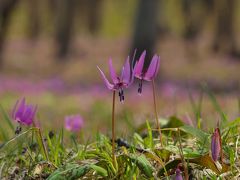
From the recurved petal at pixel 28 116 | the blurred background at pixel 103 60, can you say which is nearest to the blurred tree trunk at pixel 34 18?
the blurred background at pixel 103 60

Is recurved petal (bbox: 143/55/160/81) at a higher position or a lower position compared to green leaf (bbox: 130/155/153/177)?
higher

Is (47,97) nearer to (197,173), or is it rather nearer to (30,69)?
(197,173)

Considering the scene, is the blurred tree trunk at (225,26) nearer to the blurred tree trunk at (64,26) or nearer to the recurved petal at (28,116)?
the blurred tree trunk at (64,26)

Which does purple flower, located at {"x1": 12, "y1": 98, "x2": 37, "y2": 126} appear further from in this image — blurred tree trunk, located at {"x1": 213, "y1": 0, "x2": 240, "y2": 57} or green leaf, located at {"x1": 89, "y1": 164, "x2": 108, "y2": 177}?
blurred tree trunk, located at {"x1": 213, "y1": 0, "x2": 240, "y2": 57}

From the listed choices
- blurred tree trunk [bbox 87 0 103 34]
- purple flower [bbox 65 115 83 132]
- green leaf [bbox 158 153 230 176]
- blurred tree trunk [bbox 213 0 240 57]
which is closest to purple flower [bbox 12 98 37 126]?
green leaf [bbox 158 153 230 176]

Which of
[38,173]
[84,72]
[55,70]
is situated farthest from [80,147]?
[55,70]

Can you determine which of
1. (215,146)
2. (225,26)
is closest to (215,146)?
(215,146)

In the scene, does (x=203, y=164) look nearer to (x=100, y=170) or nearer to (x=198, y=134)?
(x=198, y=134)
